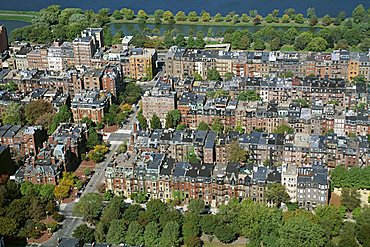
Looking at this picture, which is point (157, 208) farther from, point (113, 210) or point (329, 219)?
point (329, 219)

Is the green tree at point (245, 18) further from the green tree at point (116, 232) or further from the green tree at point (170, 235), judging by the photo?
the green tree at point (116, 232)

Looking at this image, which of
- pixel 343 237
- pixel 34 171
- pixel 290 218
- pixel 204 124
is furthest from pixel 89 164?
pixel 343 237

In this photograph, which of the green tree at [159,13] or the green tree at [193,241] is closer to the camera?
the green tree at [193,241]

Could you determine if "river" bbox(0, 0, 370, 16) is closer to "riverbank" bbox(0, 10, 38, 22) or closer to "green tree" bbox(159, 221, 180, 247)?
"riverbank" bbox(0, 10, 38, 22)

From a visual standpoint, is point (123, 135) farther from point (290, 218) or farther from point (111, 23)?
point (111, 23)

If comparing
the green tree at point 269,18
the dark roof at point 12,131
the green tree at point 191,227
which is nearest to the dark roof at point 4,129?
the dark roof at point 12,131

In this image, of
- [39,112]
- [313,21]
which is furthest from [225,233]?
[313,21]
